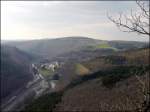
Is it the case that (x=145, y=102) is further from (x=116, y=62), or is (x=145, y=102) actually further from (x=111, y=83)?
(x=116, y=62)

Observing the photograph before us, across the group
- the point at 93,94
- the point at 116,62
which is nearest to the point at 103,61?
the point at 116,62

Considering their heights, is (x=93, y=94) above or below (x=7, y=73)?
above

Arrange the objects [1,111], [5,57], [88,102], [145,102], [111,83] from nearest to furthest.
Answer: [145,102], [88,102], [111,83], [1,111], [5,57]

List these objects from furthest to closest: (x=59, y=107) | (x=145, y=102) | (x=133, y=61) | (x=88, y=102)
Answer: (x=133, y=61) → (x=59, y=107) → (x=88, y=102) → (x=145, y=102)

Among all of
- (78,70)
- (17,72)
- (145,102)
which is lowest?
(17,72)

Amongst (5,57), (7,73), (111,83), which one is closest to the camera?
(111,83)

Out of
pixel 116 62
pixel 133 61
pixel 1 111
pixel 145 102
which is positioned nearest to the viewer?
pixel 145 102

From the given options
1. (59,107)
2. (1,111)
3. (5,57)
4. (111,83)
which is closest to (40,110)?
(59,107)

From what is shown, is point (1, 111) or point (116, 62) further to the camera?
point (116, 62)

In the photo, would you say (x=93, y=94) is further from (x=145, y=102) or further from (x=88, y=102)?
(x=145, y=102)
